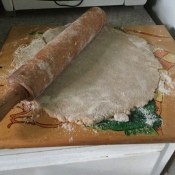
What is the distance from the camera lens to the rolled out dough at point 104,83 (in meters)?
0.51

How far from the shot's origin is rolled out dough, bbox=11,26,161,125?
20.2 inches

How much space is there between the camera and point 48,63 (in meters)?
0.52

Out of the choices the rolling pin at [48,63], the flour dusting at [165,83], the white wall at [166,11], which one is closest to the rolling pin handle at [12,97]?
the rolling pin at [48,63]

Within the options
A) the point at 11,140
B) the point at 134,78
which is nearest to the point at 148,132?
the point at 134,78

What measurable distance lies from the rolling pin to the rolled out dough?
32mm

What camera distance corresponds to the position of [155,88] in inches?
22.6

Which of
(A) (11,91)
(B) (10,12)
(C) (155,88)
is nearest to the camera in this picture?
(A) (11,91)

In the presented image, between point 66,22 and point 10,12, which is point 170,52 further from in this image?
point 10,12

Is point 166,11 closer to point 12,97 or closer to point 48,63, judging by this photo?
point 48,63

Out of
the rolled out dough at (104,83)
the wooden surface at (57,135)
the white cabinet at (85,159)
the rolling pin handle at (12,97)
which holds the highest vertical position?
the rolling pin handle at (12,97)

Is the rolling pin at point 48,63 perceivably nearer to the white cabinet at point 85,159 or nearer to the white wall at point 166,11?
the white cabinet at point 85,159

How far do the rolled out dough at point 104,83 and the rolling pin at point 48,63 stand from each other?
32 millimetres

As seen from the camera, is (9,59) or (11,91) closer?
(11,91)

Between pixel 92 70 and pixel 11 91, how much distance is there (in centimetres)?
22
